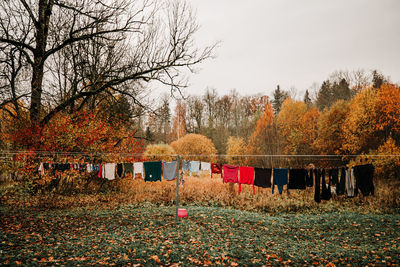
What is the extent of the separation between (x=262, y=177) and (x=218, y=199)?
4149mm

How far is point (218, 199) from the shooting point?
1326cm

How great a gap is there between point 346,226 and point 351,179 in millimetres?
1911

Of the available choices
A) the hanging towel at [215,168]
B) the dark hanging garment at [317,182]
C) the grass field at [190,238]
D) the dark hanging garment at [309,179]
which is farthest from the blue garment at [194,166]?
the dark hanging garment at [317,182]

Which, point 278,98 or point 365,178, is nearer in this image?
point 365,178

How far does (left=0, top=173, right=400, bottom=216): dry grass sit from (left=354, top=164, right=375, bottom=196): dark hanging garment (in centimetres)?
402

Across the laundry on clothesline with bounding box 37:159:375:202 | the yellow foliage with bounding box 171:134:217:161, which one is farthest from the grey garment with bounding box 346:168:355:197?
the yellow foliage with bounding box 171:134:217:161

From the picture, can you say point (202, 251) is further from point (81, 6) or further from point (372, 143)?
point (372, 143)

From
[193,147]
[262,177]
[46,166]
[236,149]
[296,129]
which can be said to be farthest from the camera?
[236,149]

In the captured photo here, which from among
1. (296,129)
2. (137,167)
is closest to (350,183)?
(137,167)

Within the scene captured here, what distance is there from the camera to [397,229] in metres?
8.90

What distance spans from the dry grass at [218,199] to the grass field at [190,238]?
150cm

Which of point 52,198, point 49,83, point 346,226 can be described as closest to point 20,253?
point 52,198

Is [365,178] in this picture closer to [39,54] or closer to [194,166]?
[194,166]

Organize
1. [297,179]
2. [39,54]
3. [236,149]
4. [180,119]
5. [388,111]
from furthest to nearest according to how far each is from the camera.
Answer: [180,119], [236,149], [388,111], [39,54], [297,179]
